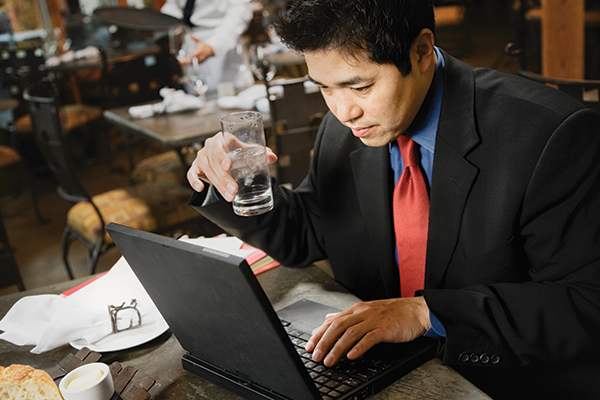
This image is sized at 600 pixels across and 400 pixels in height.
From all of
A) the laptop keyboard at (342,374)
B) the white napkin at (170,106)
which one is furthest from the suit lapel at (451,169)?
the white napkin at (170,106)

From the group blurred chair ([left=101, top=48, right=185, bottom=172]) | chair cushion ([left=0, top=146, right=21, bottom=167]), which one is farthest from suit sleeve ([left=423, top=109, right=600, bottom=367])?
blurred chair ([left=101, top=48, right=185, bottom=172])

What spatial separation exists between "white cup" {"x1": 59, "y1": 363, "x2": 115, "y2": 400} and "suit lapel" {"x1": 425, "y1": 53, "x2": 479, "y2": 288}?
Result: 0.71 meters

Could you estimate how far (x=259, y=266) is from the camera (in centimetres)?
144

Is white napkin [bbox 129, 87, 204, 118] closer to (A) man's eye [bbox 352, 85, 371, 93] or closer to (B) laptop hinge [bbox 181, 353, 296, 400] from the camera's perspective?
(A) man's eye [bbox 352, 85, 371, 93]

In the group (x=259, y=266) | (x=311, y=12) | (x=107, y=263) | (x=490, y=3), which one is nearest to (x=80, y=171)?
(x=107, y=263)

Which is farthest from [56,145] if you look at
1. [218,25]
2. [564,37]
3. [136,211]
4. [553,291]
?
[564,37]

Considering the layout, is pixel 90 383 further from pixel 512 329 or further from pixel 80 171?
pixel 80 171

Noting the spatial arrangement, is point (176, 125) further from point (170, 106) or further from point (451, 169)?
point (451, 169)

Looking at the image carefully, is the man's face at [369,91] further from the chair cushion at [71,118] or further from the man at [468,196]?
the chair cushion at [71,118]

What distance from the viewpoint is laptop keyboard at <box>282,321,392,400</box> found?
0.90 meters

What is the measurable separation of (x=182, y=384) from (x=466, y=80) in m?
0.86

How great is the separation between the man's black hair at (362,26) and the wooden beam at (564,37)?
109 inches

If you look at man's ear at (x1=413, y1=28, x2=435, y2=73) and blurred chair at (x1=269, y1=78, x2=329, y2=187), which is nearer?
man's ear at (x1=413, y1=28, x2=435, y2=73)

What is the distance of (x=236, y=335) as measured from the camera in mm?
857
